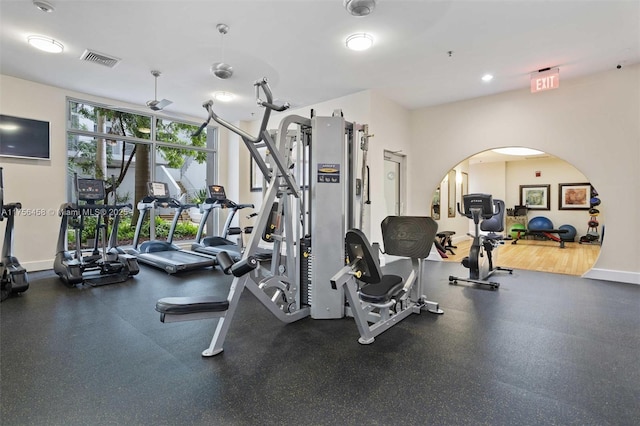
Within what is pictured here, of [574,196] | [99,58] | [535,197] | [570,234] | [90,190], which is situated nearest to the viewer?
[99,58]

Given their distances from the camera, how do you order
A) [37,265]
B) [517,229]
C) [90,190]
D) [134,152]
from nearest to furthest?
[90,190], [37,265], [134,152], [517,229]

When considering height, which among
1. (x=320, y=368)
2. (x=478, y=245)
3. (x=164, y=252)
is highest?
(x=478, y=245)

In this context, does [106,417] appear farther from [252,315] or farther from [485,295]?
[485,295]

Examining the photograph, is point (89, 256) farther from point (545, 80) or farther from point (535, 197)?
point (535, 197)

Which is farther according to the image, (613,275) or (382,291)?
(613,275)

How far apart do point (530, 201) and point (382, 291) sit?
983cm

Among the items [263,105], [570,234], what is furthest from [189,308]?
[570,234]

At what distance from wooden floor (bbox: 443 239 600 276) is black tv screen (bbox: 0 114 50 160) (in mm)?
7676

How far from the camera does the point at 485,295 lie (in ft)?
13.2

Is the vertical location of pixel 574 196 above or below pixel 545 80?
below

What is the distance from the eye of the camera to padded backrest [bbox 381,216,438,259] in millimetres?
3139

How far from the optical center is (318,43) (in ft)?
13.1

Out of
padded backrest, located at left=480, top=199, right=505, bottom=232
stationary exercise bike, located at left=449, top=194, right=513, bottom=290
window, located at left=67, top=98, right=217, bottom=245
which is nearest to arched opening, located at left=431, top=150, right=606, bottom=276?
padded backrest, located at left=480, top=199, right=505, bottom=232

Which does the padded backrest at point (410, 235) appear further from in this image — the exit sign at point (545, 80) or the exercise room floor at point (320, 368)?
the exit sign at point (545, 80)
